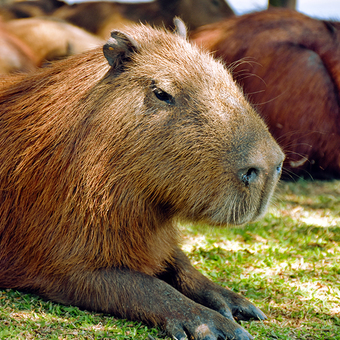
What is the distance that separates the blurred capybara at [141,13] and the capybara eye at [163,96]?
5.55m

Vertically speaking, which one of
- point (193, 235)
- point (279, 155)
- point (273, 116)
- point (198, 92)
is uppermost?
point (198, 92)

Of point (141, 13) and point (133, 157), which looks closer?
point (133, 157)

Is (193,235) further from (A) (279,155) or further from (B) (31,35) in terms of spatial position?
(B) (31,35)

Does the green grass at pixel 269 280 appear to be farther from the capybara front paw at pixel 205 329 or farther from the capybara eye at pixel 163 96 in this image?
the capybara eye at pixel 163 96

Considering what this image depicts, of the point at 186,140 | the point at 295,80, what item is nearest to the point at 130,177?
the point at 186,140

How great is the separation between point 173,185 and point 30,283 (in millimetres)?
1013

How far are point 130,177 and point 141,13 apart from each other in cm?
626

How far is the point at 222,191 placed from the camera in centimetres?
247

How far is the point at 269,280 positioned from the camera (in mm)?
3330

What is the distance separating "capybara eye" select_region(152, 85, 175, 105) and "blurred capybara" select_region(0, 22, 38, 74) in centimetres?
330

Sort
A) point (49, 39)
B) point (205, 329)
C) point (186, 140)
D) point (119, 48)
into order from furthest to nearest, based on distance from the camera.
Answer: point (49, 39) → point (119, 48) → point (186, 140) → point (205, 329)

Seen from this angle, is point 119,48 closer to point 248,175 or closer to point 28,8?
point 248,175

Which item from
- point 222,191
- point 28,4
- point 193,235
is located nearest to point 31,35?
point 28,4

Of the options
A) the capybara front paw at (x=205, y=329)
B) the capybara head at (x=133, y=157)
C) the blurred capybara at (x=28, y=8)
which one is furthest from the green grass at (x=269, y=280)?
the blurred capybara at (x=28, y=8)
